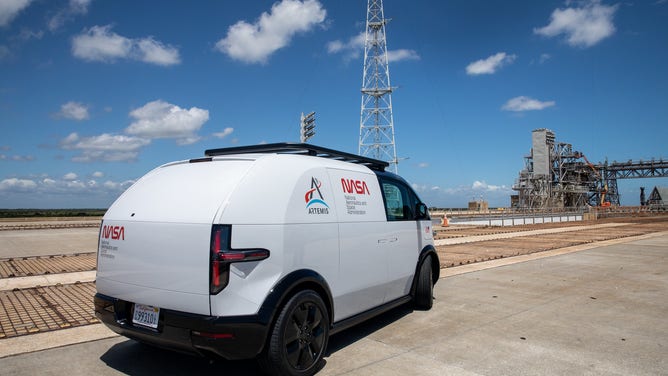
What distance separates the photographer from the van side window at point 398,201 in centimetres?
531

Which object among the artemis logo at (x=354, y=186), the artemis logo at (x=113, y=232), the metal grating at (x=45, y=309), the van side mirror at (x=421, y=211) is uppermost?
the artemis logo at (x=354, y=186)

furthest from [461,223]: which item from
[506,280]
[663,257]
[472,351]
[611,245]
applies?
[472,351]

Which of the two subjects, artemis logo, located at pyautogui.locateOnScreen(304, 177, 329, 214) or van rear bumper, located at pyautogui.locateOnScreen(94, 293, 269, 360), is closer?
van rear bumper, located at pyautogui.locateOnScreen(94, 293, 269, 360)

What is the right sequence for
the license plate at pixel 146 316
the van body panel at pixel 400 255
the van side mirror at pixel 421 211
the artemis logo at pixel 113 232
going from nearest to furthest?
the license plate at pixel 146 316 → the artemis logo at pixel 113 232 → the van body panel at pixel 400 255 → the van side mirror at pixel 421 211

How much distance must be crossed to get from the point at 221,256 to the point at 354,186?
1.87m

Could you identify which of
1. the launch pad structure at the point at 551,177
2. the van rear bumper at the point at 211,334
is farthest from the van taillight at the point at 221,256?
the launch pad structure at the point at 551,177

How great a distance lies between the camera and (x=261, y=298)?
3.35 metres

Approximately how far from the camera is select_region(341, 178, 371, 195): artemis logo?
14.9 feet

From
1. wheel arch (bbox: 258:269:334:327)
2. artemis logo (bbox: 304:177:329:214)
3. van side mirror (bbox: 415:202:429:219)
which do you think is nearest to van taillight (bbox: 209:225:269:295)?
wheel arch (bbox: 258:269:334:327)

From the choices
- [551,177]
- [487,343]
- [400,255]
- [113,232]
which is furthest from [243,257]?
[551,177]

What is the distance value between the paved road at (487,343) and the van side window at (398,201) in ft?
4.44

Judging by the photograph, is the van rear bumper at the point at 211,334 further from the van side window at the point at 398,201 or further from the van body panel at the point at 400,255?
the van side window at the point at 398,201

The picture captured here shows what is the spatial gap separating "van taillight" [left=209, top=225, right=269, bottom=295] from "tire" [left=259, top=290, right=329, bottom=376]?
1.93 ft

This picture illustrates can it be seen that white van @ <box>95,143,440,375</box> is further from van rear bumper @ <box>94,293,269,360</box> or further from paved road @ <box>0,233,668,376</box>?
paved road @ <box>0,233,668,376</box>
